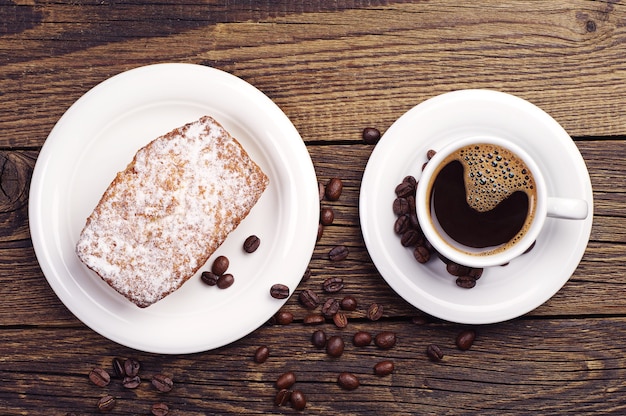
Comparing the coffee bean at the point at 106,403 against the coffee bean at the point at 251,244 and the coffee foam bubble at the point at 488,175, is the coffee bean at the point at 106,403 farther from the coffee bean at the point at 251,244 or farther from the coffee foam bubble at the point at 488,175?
the coffee foam bubble at the point at 488,175

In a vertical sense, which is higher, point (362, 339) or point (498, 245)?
point (498, 245)

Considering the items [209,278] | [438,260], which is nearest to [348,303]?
[438,260]

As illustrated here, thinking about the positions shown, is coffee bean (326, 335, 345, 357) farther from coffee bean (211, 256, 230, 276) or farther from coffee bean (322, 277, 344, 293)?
coffee bean (211, 256, 230, 276)

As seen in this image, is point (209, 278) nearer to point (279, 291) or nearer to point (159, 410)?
point (279, 291)

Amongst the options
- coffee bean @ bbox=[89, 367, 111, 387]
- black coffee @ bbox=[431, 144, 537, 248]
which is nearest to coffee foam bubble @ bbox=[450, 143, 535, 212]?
black coffee @ bbox=[431, 144, 537, 248]

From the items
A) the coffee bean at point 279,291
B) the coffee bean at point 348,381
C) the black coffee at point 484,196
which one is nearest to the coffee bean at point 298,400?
the coffee bean at point 348,381
